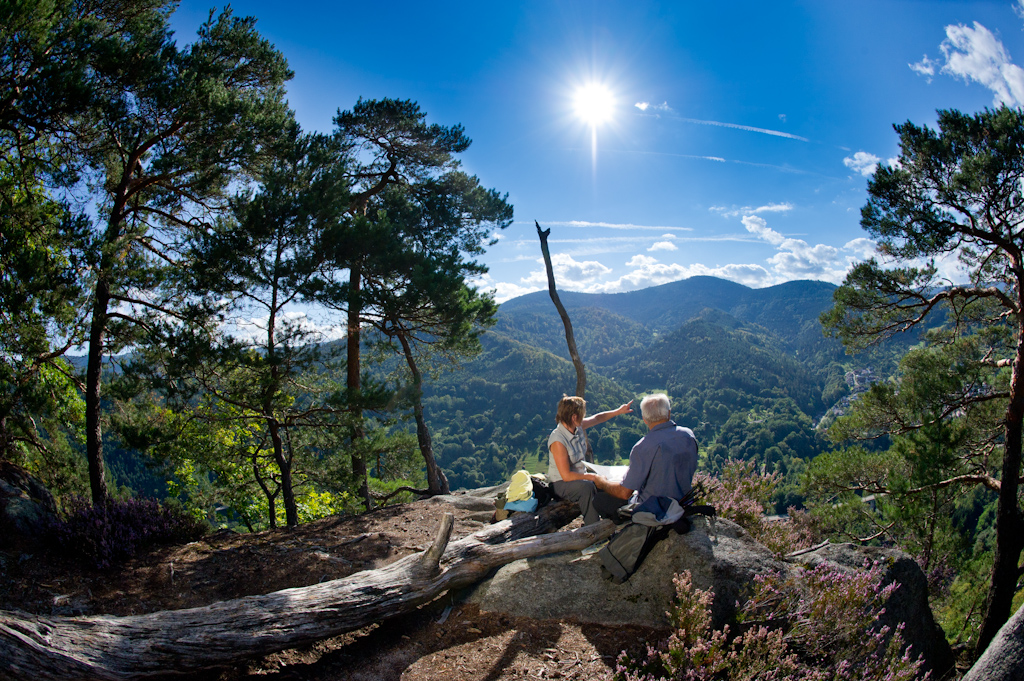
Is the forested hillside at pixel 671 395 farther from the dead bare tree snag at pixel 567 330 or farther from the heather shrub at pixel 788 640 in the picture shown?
the heather shrub at pixel 788 640

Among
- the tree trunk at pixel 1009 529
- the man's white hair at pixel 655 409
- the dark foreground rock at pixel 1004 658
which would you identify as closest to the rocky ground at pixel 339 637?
the man's white hair at pixel 655 409

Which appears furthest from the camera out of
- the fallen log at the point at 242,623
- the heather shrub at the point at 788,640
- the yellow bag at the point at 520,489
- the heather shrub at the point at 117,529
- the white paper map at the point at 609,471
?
the yellow bag at the point at 520,489

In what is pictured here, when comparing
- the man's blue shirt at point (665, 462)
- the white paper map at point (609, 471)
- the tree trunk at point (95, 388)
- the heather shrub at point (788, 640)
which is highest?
the tree trunk at point (95, 388)

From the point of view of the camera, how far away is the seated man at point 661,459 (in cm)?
437

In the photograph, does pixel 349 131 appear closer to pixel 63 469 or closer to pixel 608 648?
pixel 63 469

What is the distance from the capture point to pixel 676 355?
603 ft

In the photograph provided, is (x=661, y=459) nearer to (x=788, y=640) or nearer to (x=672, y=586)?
(x=672, y=586)

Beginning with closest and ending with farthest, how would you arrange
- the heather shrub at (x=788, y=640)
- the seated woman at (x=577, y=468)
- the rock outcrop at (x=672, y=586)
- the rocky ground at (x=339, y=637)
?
the heather shrub at (x=788, y=640) → the rocky ground at (x=339, y=637) → the rock outcrop at (x=672, y=586) → the seated woman at (x=577, y=468)

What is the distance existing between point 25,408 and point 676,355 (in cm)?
18974


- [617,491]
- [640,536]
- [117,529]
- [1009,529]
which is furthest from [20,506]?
[1009,529]

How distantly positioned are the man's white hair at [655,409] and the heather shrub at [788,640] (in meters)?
1.33

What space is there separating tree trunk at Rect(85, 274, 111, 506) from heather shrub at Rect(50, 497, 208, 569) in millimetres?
597

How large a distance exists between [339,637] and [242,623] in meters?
0.94

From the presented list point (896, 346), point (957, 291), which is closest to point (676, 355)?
point (896, 346)
